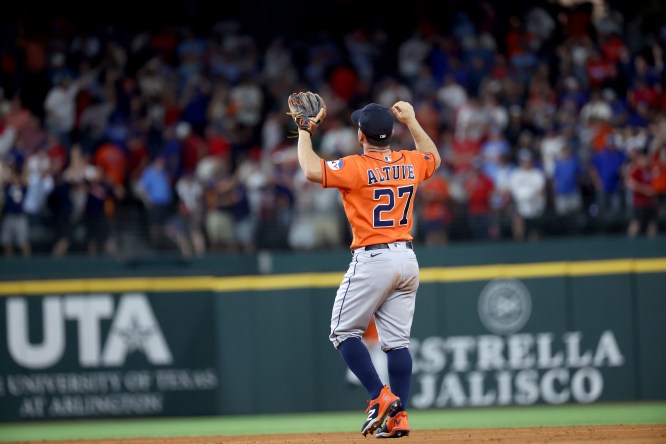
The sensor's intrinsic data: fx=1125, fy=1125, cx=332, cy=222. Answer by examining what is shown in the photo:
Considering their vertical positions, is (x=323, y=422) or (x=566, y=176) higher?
(x=566, y=176)

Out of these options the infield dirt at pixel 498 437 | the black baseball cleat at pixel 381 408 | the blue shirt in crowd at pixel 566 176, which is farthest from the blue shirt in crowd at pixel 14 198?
the black baseball cleat at pixel 381 408

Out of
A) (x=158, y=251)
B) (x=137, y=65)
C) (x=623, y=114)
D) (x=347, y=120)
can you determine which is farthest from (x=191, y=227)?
(x=623, y=114)

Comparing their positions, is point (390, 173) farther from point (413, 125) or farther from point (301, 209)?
point (301, 209)

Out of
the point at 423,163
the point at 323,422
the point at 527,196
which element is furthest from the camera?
the point at 527,196

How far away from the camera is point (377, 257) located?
22.9 feet

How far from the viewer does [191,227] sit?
12.9m

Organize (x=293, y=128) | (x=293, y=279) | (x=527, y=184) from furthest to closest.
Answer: (x=293, y=128) < (x=527, y=184) < (x=293, y=279)

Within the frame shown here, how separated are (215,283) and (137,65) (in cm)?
551

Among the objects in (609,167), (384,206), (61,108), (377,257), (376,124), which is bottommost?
(377,257)

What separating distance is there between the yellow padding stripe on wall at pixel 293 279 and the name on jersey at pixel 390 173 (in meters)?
4.64

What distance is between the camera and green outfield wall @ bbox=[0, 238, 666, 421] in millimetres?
11609

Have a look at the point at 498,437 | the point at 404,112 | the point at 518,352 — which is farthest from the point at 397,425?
the point at 518,352

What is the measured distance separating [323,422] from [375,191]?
Result: 4.19 metres

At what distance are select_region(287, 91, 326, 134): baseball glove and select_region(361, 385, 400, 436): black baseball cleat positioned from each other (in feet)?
5.64
